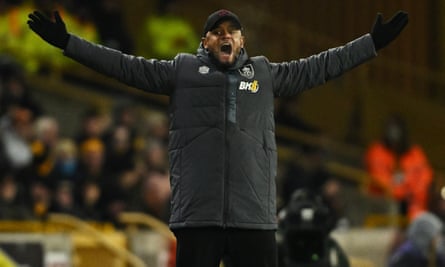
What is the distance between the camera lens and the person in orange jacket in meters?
18.8

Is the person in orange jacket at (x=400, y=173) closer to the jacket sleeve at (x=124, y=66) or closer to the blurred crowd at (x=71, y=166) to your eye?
the blurred crowd at (x=71, y=166)

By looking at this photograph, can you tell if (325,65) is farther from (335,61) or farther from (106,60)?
(106,60)

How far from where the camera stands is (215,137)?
25.3ft

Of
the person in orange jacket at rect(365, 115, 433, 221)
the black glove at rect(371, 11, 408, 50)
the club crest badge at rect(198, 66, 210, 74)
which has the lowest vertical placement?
the club crest badge at rect(198, 66, 210, 74)

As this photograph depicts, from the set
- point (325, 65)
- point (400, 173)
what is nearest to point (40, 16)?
point (325, 65)

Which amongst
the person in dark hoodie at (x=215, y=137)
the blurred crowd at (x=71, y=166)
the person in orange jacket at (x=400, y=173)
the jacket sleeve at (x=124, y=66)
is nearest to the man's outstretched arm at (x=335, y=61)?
the person in dark hoodie at (x=215, y=137)

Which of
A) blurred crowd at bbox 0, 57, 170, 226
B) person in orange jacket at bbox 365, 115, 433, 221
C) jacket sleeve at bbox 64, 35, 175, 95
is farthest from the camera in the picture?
person in orange jacket at bbox 365, 115, 433, 221

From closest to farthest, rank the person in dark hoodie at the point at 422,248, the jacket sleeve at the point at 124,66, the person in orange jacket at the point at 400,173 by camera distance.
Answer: the jacket sleeve at the point at 124,66 → the person in dark hoodie at the point at 422,248 → the person in orange jacket at the point at 400,173

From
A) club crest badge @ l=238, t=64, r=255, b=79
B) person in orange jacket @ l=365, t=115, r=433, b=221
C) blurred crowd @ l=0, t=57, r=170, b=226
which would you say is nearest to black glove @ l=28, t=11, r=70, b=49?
club crest badge @ l=238, t=64, r=255, b=79

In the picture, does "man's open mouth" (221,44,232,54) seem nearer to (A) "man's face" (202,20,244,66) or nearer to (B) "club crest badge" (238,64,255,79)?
(A) "man's face" (202,20,244,66)

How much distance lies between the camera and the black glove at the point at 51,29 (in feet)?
25.4

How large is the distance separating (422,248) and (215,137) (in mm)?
6193

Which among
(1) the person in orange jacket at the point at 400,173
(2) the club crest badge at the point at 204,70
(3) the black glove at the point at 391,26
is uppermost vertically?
(1) the person in orange jacket at the point at 400,173

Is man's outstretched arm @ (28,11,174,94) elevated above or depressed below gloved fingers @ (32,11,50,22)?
below
